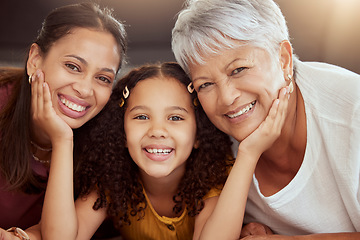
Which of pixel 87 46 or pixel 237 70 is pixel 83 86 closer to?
pixel 87 46

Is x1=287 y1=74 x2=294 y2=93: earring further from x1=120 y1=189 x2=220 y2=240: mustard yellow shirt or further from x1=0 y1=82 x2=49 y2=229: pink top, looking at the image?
x1=0 y1=82 x2=49 y2=229: pink top

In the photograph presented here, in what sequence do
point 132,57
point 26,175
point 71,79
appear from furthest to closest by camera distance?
point 132,57
point 26,175
point 71,79

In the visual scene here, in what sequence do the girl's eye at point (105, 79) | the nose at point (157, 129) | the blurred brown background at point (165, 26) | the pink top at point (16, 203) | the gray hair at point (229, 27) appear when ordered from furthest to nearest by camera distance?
the blurred brown background at point (165, 26), the pink top at point (16, 203), the girl's eye at point (105, 79), the nose at point (157, 129), the gray hair at point (229, 27)

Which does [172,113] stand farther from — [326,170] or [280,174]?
[326,170]

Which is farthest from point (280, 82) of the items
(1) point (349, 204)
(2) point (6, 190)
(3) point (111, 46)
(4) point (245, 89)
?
(2) point (6, 190)

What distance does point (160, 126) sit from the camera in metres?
1.56

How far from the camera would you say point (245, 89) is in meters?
1.44

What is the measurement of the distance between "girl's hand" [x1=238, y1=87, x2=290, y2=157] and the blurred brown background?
157cm

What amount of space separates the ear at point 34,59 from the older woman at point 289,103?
53cm

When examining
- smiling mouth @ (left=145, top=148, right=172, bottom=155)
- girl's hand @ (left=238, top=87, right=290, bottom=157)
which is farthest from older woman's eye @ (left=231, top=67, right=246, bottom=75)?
smiling mouth @ (left=145, top=148, right=172, bottom=155)

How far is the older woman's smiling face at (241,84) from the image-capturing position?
143 cm

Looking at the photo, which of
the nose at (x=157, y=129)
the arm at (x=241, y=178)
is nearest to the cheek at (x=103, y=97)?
the nose at (x=157, y=129)

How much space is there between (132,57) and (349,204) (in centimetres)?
203

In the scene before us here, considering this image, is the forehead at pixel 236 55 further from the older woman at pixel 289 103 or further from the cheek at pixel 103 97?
the cheek at pixel 103 97
